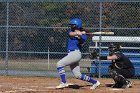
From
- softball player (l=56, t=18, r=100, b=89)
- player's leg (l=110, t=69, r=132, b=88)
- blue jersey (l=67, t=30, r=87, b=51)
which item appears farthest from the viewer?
player's leg (l=110, t=69, r=132, b=88)

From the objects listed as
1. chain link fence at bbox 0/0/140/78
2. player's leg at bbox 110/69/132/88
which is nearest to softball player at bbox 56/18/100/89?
player's leg at bbox 110/69/132/88

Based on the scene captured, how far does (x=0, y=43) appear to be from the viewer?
18438 mm

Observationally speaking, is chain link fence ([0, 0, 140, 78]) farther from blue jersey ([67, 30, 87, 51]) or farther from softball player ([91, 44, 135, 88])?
blue jersey ([67, 30, 87, 51])

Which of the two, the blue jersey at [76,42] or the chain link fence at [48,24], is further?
the chain link fence at [48,24]

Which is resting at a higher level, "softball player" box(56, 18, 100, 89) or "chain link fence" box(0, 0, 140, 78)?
"chain link fence" box(0, 0, 140, 78)

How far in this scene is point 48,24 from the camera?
744 inches

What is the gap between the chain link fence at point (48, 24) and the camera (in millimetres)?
18172

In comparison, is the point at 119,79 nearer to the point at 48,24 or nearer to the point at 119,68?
the point at 119,68

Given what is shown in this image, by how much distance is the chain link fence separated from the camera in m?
18.2

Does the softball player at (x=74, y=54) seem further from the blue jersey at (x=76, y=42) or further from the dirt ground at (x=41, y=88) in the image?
the dirt ground at (x=41, y=88)

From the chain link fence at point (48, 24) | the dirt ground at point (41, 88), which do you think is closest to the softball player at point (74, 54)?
the dirt ground at point (41, 88)

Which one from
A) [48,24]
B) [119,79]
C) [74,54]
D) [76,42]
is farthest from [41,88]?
[48,24]

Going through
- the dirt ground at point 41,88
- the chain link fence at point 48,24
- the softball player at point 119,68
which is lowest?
the dirt ground at point 41,88

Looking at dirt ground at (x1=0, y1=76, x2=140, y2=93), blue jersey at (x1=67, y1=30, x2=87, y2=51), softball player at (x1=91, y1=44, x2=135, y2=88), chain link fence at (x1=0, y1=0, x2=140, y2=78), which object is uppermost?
chain link fence at (x1=0, y1=0, x2=140, y2=78)
